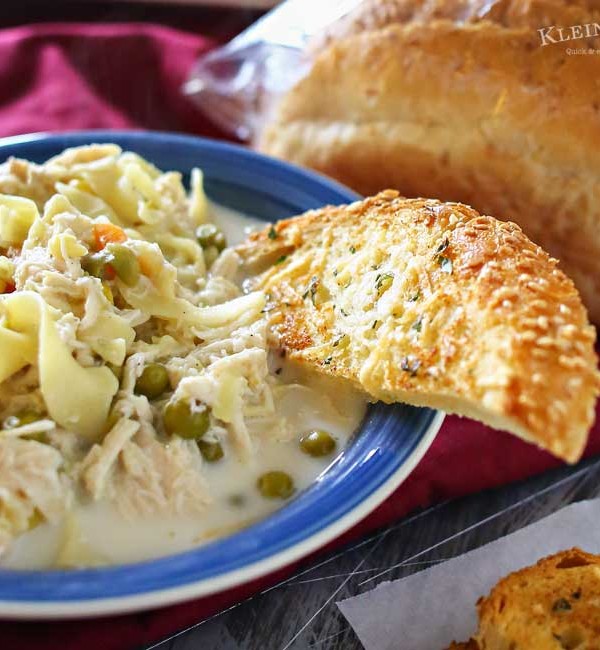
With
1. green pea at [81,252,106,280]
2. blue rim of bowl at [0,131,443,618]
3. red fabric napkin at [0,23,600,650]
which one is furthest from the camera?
red fabric napkin at [0,23,600,650]

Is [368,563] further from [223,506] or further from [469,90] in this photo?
[469,90]

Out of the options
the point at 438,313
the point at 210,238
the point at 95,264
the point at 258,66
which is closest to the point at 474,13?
the point at 258,66

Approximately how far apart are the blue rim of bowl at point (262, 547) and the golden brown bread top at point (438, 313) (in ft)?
0.51

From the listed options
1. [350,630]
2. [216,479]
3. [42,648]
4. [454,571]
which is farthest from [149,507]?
[454,571]

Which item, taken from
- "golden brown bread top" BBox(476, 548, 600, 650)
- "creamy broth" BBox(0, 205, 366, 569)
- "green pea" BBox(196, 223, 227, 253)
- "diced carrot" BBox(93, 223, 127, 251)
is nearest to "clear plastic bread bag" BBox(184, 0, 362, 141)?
"green pea" BBox(196, 223, 227, 253)

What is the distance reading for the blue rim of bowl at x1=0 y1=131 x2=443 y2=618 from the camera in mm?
2281

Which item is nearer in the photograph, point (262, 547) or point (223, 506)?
point (262, 547)

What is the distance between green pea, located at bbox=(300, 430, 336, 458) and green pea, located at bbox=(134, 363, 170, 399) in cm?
51

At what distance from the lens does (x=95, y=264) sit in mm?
2980

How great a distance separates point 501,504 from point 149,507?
159 centimetres

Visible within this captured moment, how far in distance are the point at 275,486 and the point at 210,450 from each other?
0.25m

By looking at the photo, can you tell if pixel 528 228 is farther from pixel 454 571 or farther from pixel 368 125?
pixel 454 571

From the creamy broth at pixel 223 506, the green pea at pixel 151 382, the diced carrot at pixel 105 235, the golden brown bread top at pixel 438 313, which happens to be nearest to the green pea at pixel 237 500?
the creamy broth at pixel 223 506

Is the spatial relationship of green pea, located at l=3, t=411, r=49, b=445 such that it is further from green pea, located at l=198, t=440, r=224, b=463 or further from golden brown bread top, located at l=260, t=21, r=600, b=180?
golden brown bread top, located at l=260, t=21, r=600, b=180
